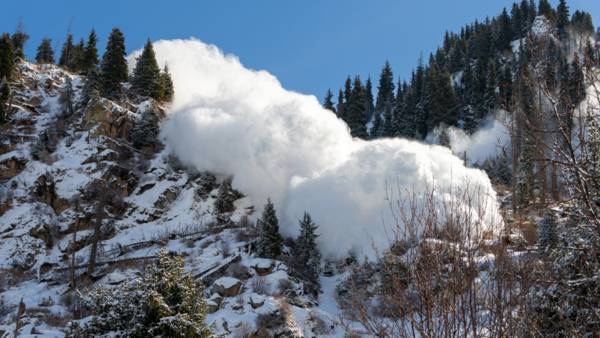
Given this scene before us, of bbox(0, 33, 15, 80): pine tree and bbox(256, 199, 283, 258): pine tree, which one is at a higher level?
bbox(0, 33, 15, 80): pine tree

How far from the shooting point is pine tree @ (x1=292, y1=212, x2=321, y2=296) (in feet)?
73.5

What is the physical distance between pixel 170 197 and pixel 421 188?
16464 millimetres

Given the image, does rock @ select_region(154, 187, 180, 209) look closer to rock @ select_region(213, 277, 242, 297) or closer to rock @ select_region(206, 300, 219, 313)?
rock @ select_region(213, 277, 242, 297)

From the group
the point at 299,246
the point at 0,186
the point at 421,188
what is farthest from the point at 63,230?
the point at 421,188

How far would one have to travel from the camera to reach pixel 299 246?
23438mm

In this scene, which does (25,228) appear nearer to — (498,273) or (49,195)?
(49,195)

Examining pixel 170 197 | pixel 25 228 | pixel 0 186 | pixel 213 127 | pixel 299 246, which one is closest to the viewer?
pixel 299 246

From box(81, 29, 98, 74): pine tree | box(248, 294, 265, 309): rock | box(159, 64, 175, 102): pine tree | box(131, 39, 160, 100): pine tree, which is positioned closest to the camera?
box(248, 294, 265, 309): rock

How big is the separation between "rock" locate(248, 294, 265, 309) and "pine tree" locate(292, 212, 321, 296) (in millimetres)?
3500

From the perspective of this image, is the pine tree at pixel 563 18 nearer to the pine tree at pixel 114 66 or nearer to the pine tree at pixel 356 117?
the pine tree at pixel 356 117

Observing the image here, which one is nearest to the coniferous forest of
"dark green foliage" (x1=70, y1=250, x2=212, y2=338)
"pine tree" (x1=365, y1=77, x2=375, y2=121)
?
"dark green foliage" (x1=70, y1=250, x2=212, y2=338)

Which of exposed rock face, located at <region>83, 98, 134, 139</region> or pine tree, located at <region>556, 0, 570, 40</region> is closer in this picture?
exposed rock face, located at <region>83, 98, 134, 139</region>

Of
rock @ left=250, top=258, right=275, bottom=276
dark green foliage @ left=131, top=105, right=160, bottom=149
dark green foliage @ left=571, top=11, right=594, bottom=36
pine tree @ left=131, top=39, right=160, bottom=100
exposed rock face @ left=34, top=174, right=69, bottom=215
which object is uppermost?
dark green foliage @ left=571, top=11, right=594, bottom=36

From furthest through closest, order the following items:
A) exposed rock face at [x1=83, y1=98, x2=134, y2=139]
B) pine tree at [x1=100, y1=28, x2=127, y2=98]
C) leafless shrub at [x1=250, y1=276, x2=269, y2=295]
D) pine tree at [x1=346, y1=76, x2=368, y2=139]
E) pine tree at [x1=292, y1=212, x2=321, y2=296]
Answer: pine tree at [x1=346, y1=76, x2=368, y2=139] → pine tree at [x1=100, y1=28, x2=127, y2=98] → exposed rock face at [x1=83, y1=98, x2=134, y2=139] → pine tree at [x1=292, y1=212, x2=321, y2=296] → leafless shrub at [x1=250, y1=276, x2=269, y2=295]
